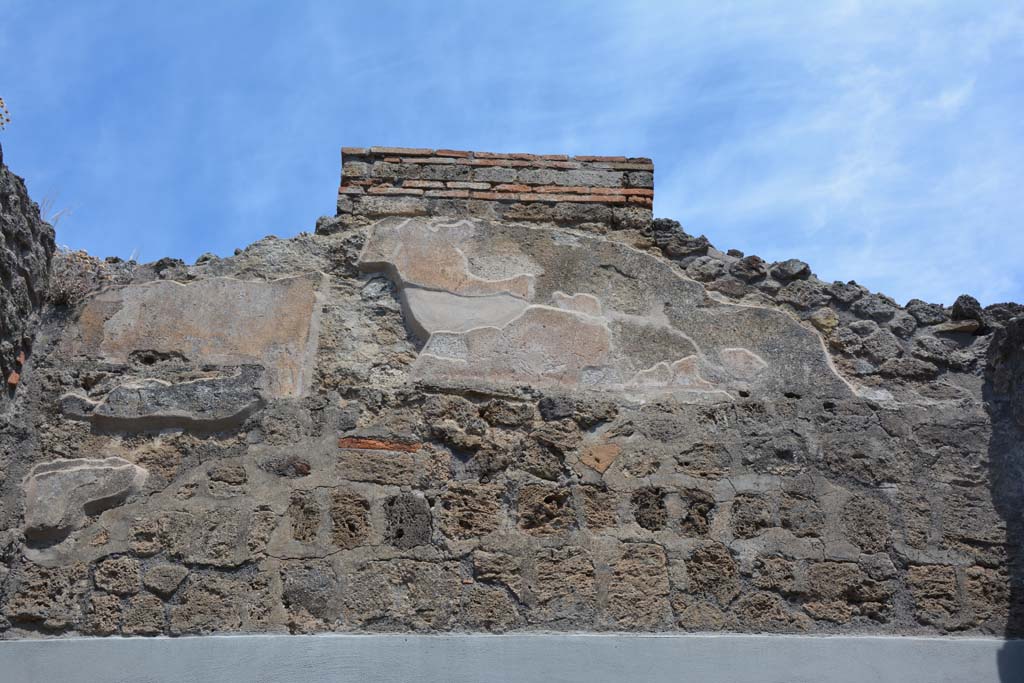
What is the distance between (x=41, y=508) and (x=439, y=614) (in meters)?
1.35

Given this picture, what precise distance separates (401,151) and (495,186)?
420 millimetres

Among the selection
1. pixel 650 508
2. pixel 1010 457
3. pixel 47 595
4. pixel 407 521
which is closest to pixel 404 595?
pixel 407 521

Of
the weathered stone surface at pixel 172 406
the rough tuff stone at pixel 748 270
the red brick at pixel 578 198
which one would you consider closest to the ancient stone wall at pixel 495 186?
the red brick at pixel 578 198

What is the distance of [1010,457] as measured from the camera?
12.4 ft

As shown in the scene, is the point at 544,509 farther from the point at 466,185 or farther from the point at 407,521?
the point at 466,185

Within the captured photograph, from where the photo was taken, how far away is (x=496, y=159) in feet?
14.2

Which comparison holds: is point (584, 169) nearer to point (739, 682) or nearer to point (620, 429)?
point (620, 429)

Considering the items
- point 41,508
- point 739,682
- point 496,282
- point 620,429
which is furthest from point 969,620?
point 41,508

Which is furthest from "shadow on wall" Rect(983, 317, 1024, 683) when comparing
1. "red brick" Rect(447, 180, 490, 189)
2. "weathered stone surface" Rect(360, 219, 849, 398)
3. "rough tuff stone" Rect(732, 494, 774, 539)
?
"red brick" Rect(447, 180, 490, 189)

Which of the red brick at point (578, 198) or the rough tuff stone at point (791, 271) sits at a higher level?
the red brick at point (578, 198)

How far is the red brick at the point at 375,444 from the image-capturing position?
144 inches

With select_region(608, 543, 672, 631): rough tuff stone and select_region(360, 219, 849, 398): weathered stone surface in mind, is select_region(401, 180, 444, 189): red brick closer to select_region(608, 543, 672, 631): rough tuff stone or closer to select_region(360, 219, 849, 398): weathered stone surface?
select_region(360, 219, 849, 398): weathered stone surface

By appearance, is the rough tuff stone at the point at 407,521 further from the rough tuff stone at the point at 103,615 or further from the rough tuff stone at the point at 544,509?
the rough tuff stone at the point at 103,615

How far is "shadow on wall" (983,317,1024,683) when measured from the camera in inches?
140
